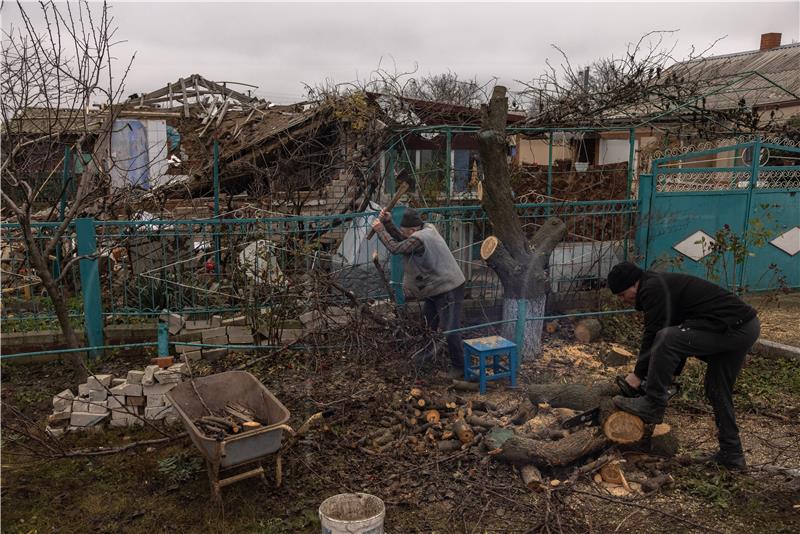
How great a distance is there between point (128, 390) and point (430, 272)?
2892 millimetres

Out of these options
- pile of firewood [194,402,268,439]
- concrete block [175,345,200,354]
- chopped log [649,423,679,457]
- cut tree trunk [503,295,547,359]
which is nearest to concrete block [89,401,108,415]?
pile of firewood [194,402,268,439]

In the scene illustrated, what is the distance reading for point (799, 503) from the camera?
378 centimetres

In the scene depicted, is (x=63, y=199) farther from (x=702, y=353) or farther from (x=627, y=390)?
(x=702, y=353)

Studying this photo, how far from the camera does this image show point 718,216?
8.38m

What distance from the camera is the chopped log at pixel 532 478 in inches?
157

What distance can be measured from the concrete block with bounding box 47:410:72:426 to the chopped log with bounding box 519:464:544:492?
3654mm

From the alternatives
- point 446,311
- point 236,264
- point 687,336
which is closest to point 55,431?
point 236,264

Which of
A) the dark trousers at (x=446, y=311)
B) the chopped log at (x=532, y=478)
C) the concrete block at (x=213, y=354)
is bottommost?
the chopped log at (x=532, y=478)

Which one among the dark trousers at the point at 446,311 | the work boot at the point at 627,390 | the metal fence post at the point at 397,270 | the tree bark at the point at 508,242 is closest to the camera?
the work boot at the point at 627,390

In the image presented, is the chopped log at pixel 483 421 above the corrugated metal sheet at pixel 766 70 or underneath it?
underneath

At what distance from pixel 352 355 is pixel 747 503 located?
135 inches

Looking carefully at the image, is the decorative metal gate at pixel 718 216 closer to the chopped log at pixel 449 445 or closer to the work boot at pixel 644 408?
the work boot at pixel 644 408

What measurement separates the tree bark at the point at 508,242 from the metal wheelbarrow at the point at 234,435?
9.91ft

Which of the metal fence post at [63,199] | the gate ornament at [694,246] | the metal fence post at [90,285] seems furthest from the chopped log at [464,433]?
the gate ornament at [694,246]
